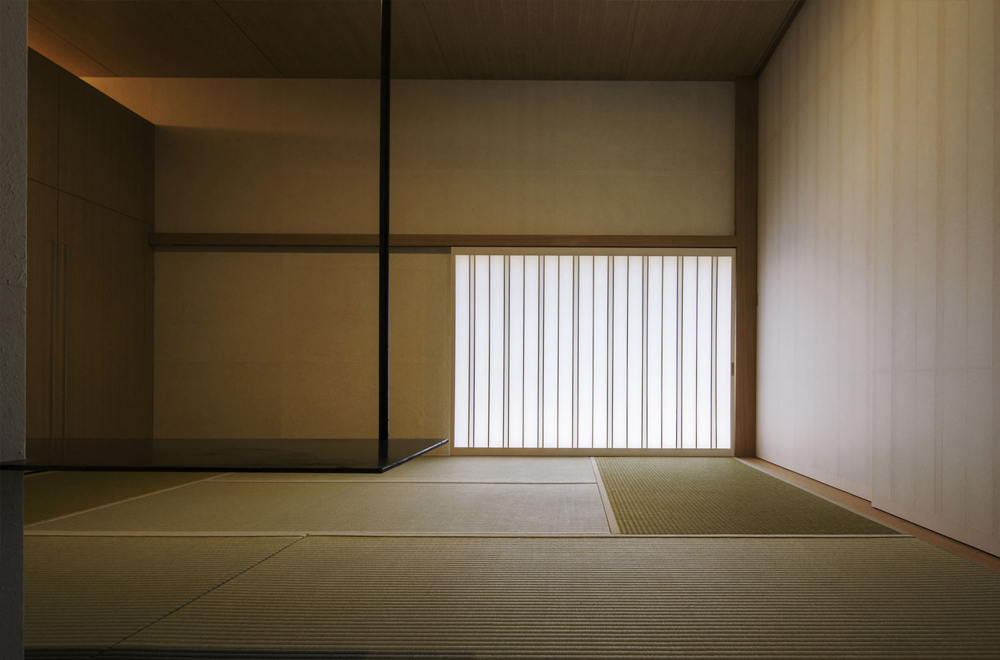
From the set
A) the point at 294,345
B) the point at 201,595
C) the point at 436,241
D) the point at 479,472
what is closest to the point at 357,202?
the point at 436,241

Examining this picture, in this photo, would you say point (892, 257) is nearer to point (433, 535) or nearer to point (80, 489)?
point (433, 535)

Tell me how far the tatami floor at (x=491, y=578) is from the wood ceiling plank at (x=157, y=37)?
3.10 meters

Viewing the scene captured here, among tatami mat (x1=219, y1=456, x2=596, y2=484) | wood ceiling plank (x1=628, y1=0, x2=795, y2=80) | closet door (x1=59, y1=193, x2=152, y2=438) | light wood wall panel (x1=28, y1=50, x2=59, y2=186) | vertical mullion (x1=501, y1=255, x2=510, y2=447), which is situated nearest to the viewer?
tatami mat (x1=219, y1=456, x2=596, y2=484)

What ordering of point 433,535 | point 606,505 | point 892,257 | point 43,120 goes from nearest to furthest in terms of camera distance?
point 433,535 < point 892,257 < point 606,505 < point 43,120

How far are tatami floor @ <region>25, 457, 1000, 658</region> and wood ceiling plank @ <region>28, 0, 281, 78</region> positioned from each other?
3.10m

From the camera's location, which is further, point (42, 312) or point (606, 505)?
point (42, 312)

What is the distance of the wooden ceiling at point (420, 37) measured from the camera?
485 cm

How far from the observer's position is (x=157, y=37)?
209 inches

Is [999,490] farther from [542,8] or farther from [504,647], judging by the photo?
[542,8]

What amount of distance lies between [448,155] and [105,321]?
2836mm

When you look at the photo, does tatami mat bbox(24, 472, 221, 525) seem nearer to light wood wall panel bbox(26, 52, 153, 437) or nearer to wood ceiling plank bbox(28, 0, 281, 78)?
light wood wall panel bbox(26, 52, 153, 437)

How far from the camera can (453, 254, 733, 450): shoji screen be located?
5.86m

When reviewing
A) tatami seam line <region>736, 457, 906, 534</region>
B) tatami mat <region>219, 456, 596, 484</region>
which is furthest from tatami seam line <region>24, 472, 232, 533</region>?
tatami seam line <region>736, 457, 906, 534</region>

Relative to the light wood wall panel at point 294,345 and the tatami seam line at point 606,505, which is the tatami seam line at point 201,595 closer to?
the tatami seam line at point 606,505
